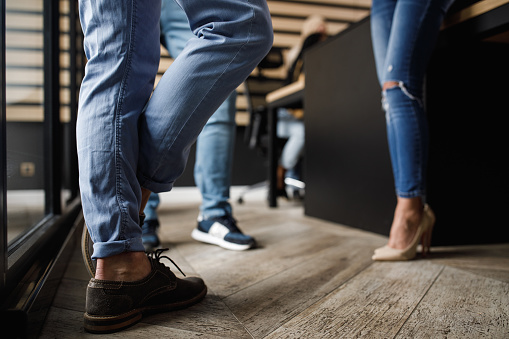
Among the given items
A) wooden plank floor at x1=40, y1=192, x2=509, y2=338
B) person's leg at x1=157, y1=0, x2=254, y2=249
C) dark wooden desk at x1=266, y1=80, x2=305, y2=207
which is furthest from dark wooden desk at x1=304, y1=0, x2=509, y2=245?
dark wooden desk at x1=266, y1=80, x2=305, y2=207

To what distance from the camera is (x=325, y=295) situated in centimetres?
81

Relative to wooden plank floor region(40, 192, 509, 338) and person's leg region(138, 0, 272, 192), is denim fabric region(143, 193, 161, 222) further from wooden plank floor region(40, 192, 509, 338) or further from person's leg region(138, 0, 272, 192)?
person's leg region(138, 0, 272, 192)

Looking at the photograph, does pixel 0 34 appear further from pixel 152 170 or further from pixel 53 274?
pixel 53 274

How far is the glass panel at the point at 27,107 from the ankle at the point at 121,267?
54 cm

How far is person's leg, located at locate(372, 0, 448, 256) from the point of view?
1.09 metres

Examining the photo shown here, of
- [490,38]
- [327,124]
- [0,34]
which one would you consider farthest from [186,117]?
[327,124]

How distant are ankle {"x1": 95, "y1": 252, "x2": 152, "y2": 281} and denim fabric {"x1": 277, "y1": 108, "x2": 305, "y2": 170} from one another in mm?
2255

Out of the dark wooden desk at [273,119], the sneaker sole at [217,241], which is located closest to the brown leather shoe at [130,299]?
the sneaker sole at [217,241]

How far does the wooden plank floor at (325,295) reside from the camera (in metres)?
0.63

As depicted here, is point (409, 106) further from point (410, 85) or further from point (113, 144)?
point (113, 144)

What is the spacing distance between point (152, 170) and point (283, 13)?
13.9 feet

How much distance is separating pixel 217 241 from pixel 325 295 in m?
0.58

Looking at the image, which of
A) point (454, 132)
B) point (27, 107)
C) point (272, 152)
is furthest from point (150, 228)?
point (272, 152)

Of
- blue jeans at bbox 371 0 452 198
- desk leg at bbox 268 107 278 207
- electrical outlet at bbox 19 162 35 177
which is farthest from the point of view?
desk leg at bbox 268 107 278 207
